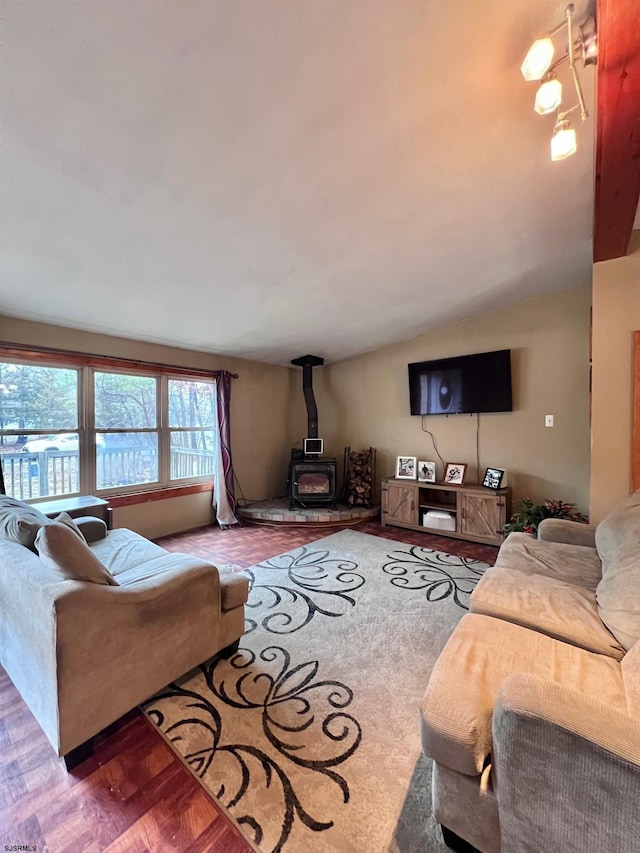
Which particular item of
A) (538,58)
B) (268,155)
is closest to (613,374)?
(538,58)

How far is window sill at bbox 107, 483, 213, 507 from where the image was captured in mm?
3534

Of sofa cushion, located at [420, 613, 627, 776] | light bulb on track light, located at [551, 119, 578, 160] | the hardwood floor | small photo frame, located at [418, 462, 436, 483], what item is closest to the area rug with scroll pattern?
the hardwood floor

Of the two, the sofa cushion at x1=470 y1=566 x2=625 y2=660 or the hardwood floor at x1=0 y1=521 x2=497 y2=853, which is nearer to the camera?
the hardwood floor at x1=0 y1=521 x2=497 y2=853

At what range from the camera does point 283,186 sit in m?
1.80

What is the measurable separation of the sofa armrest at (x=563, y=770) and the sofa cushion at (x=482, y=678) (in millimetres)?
83

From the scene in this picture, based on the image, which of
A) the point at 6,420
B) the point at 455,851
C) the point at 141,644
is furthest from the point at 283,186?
the point at 6,420

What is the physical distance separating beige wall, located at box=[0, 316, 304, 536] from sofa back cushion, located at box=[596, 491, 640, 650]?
3902 mm

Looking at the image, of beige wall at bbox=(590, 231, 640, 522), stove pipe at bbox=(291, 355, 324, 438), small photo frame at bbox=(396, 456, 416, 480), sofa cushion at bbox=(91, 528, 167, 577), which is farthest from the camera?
stove pipe at bbox=(291, 355, 324, 438)

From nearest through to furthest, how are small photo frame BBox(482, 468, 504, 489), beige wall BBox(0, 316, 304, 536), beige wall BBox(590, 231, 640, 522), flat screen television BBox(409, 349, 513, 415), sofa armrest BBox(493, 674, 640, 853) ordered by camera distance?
sofa armrest BBox(493, 674, 640, 853)
beige wall BBox(590, 231, 640, 522)
beige wall BBox(0, 316, 304, 536)
small photo frame BBox(482, 468, 504, 489)
flat screen television BBox(409, 349, 513, 415)

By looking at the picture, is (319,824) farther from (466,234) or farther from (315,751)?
(466,234)

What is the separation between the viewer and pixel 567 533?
239 centimetres

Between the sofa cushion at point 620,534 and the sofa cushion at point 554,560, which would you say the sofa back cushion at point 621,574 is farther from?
the sofa cushion at point 554,560

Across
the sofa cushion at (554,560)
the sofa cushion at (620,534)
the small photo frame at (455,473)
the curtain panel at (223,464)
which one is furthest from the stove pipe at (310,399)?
the sofa cushion at (620,534)

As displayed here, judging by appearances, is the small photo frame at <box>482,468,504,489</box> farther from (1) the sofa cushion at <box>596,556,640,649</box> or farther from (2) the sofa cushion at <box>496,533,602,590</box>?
(1) the sofa cushion at <box>596,556,640,649</box>
